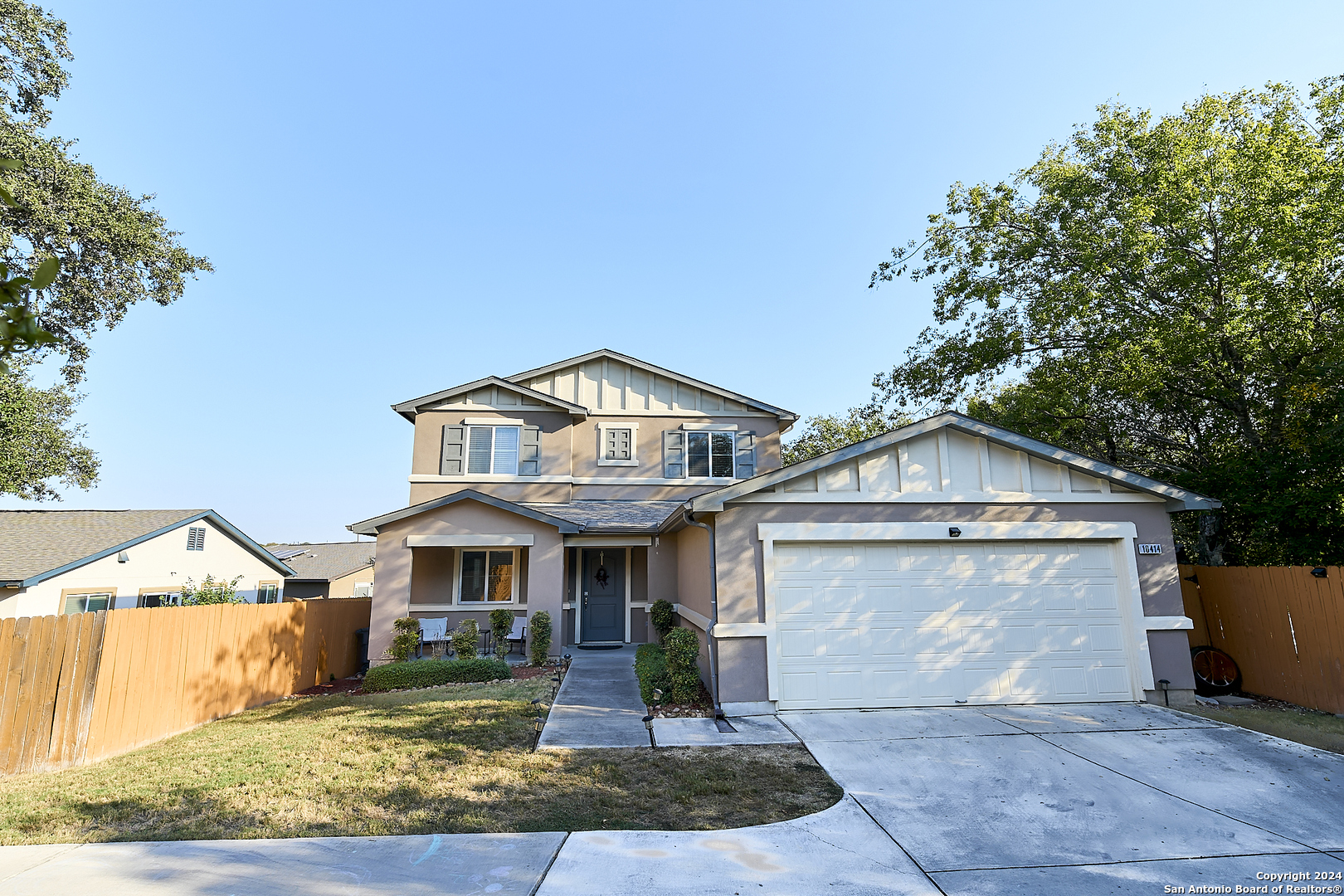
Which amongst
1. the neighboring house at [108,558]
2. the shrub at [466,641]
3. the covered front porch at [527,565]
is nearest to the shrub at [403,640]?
the covered front porch at [527,565]

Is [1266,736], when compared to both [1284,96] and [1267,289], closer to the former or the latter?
[1267,289]

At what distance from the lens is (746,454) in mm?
18750

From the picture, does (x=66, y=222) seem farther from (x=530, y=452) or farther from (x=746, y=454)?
(x=746, y=454)

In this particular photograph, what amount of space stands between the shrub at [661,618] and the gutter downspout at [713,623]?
4.97 meters

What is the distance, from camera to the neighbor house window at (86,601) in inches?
691

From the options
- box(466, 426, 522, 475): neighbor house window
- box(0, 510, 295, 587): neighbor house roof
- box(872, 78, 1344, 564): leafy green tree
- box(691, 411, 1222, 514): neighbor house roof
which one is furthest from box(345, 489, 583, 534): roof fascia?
box(872, 78, 1344, 564): leafy green tree

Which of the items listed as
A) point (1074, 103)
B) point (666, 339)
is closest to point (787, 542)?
point (1074, 103)

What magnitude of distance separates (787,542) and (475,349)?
56.1 feet

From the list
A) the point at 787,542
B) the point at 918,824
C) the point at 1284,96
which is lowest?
the point at 918,824

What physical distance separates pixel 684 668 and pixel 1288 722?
24.9ft

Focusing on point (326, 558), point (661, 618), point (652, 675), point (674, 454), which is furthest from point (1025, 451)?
point (326, 558)

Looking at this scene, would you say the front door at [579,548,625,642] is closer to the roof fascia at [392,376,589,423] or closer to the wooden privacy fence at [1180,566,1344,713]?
the roof fascia at [392,376,589,423]

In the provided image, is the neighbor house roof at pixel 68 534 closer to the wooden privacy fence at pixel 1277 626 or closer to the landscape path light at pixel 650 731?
the landscape path light at pixel 650 731

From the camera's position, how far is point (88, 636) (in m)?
8.20
